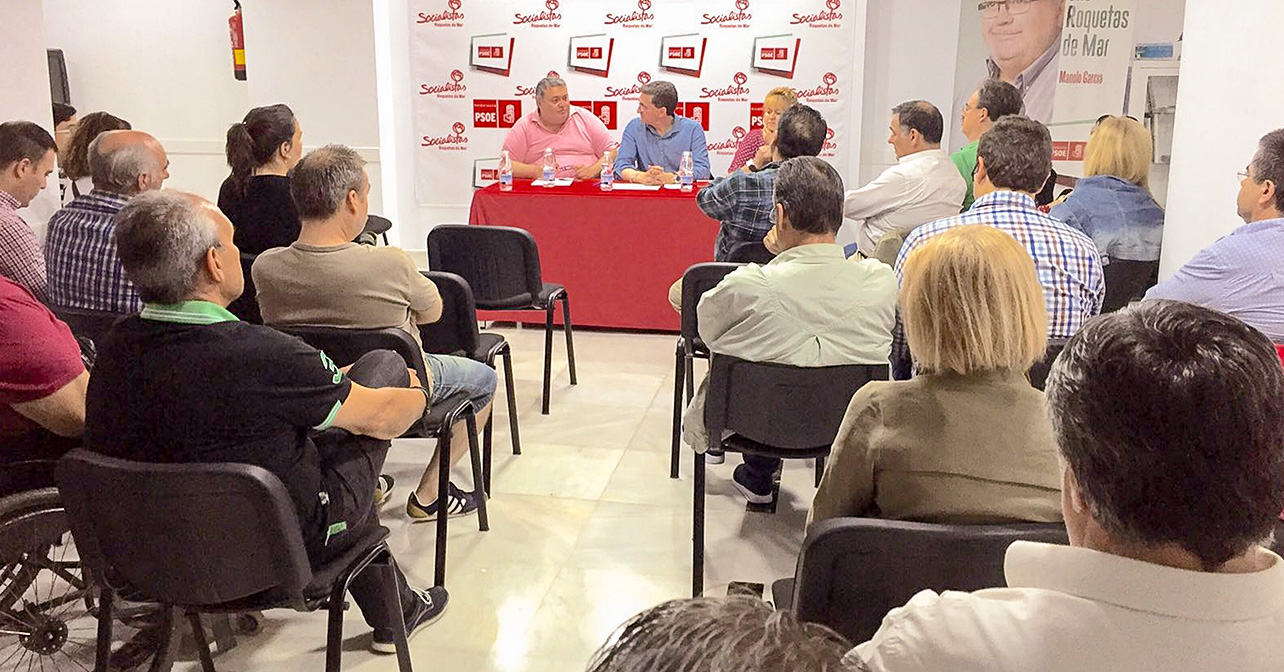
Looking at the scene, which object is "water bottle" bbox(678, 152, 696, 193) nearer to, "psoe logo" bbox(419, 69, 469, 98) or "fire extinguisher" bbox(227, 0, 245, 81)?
"psoe logo" bbox(419, 69, 469, 98)

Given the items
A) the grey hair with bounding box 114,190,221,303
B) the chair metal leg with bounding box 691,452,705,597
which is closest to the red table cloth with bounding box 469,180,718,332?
the chair metal leg with bounding box 691,452,705,597

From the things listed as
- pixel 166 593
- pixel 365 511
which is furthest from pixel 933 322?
pixel 166 593

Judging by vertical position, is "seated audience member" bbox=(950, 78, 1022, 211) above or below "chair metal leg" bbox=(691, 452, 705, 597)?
above

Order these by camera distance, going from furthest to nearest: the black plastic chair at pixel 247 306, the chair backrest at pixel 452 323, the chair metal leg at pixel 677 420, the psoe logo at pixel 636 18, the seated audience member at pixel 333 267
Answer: the psoe logo at pixel 636 18, the chair metal leg at pixel 677 420, the black plastic chair at pixel 247 306, the chair backrest at pixel 452 323, the seated audience member at pixel 333 267

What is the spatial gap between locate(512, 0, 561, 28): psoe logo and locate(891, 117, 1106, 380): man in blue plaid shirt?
4.46 metres

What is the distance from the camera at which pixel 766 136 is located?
5555 millimetres

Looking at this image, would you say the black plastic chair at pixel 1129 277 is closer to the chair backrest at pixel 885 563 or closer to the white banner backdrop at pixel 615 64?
the chair backrest at pixel 885 563

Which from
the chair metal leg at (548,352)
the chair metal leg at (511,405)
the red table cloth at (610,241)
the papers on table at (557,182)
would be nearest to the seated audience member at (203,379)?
the chair metal leg at (511,405)

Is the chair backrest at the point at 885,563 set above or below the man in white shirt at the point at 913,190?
below

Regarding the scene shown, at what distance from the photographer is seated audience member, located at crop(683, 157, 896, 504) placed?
2.78m

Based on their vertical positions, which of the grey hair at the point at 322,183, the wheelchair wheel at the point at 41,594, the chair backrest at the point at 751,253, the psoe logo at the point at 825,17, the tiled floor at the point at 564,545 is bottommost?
the tiled floor at the point at 564,545

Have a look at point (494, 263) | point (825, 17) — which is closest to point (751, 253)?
point (494, 263)

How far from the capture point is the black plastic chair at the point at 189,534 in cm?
184

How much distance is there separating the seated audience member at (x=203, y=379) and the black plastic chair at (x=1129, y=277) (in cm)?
293
